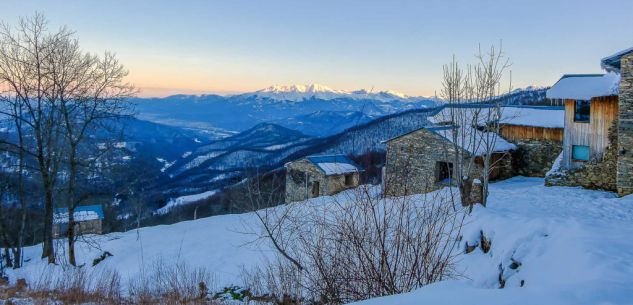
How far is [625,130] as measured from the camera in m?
12.7

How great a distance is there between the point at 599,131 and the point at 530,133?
492cm

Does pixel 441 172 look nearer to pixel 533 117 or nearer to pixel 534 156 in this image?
pixel 534 156

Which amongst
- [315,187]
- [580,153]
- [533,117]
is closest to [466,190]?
[580,153]

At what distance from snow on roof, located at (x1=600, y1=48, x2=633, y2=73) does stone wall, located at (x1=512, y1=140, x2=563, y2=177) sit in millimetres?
6255

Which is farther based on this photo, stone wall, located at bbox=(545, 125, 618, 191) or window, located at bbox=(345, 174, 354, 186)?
window, located at bbox=(345, 174, 354, 186)

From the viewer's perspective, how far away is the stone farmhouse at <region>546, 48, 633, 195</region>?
499 inches

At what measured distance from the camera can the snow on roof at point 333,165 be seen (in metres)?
25.9

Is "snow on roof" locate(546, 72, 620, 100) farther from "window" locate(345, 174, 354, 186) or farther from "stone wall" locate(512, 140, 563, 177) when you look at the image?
"window" locate(345, 174, 354, 186)

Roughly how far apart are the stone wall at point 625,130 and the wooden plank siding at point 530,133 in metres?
6.18

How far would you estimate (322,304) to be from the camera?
5.22 meters

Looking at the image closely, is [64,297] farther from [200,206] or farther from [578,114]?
[200,206]

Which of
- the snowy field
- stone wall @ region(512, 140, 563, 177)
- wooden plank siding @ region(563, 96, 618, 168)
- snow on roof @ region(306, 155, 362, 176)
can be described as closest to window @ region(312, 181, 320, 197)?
snow on roof @ region(306, 155, 362, 176)

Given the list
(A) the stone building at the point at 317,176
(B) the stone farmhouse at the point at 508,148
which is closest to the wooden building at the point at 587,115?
(B) the stone farmhouse at the point at 508,148

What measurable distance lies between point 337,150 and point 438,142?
63.3 metres
